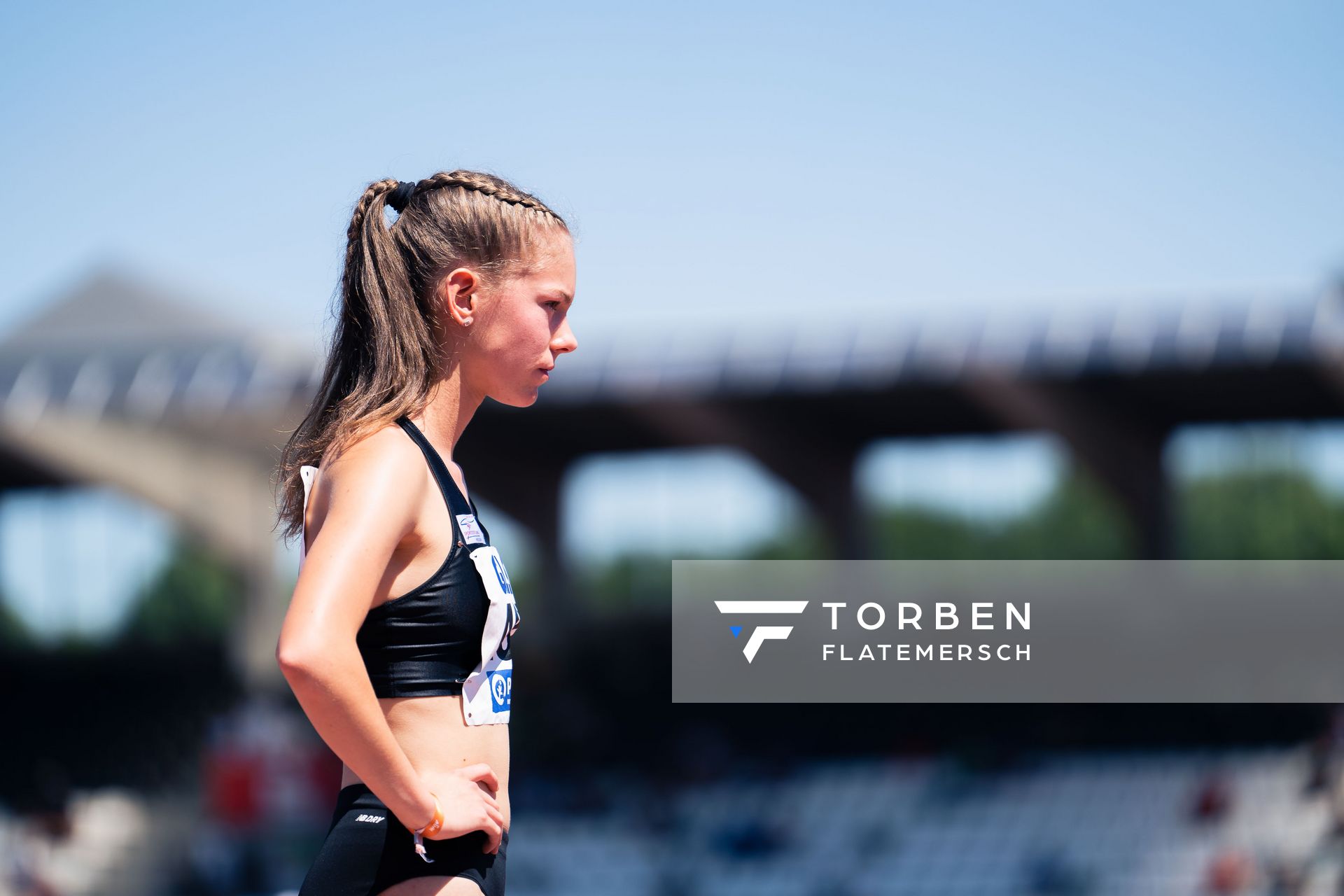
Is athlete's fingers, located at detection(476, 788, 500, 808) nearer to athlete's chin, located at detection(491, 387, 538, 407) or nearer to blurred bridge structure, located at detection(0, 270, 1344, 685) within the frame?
athlete's chin, located at detection(491, 387, 538, 407)

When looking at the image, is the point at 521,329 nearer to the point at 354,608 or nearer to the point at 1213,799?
the point at 354,608

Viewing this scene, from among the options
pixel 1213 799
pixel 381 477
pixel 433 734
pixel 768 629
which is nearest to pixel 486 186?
pixel 381 477

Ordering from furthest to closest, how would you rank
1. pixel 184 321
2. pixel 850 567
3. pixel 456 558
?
pixel 184 321, pixel 850 567, pixel 456 558

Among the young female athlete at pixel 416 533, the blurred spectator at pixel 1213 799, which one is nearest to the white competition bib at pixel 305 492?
the young female athlete at pixel 416 533

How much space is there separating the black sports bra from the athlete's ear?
162mm

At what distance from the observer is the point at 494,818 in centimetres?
163

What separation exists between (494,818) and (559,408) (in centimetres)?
1413

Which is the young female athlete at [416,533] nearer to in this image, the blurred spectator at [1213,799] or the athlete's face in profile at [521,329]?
the athlete's face in profile at [521,329]

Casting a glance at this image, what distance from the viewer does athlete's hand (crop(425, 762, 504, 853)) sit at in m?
1.56

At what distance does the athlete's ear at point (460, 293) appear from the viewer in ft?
5.50

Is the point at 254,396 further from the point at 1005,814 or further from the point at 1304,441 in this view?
the point at 1304,441

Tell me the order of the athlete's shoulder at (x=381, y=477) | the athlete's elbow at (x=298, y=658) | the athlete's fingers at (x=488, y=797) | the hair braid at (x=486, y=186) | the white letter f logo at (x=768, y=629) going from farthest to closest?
1. the white letter f logo at (x=768, y=629)
2. the hair braid at (x=486, y=186)
3. the athlete's fingers at (x=488, y=797)
4. the athlete's shoulder at (x=381, y=477)
5. the athlete's elbow at (x=298, y=658)

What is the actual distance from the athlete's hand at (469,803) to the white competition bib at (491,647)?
6 centimetres

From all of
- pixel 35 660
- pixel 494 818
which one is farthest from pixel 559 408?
pixel 494 818
